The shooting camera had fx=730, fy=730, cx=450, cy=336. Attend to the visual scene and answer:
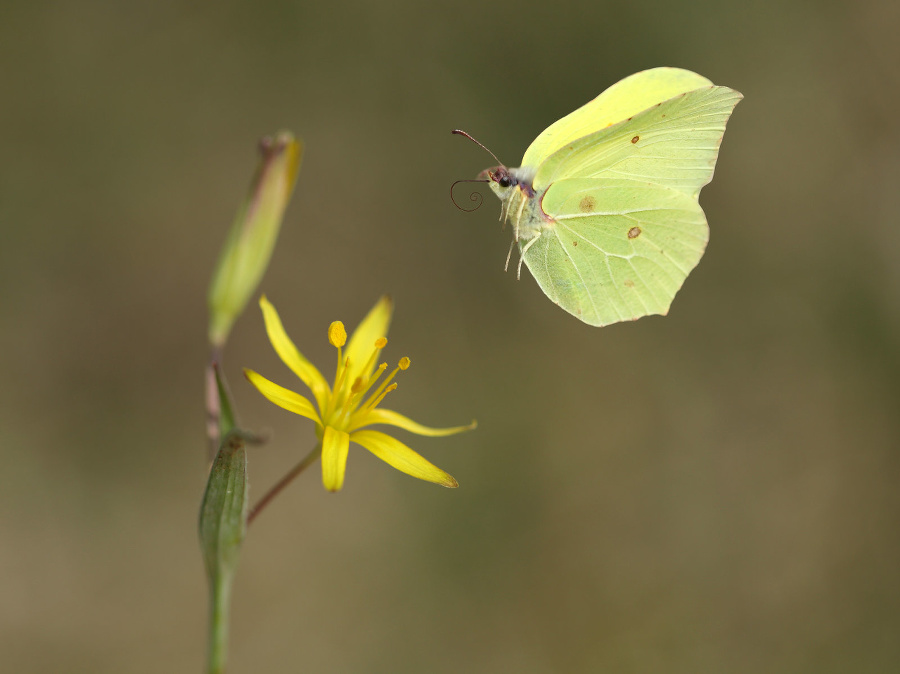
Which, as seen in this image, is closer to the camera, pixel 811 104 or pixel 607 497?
pixel 607 497

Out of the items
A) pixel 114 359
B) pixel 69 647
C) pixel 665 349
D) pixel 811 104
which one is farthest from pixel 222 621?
pixel 811 104

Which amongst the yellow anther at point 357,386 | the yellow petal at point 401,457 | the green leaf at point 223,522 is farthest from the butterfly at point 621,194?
the green leaf at point 223,522

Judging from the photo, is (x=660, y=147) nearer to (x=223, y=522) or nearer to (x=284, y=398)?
(x=284, y=398)

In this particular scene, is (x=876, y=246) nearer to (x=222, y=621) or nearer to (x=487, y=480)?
(x=487, y=480)

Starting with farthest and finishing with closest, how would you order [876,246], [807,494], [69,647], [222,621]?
[876,246]
[807,494]
[69,647]
[222,621]

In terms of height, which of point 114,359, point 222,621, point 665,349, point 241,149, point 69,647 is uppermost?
point 241,149

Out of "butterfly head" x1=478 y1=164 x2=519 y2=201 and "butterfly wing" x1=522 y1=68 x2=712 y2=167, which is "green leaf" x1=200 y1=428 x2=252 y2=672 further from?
"butterfly wing" x1=522 y1=68 x2=712 y2=167

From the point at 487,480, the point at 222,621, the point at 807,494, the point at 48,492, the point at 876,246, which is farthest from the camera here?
the point at 876,246

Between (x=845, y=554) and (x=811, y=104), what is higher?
(x=811, y=104)
